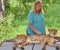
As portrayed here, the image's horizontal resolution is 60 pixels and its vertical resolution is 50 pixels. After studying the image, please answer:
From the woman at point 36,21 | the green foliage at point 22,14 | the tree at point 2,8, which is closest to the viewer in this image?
the woman at point 36,21

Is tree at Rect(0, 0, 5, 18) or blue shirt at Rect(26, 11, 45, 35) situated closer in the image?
blue shirt at Rect(26, 11, 45, 35)

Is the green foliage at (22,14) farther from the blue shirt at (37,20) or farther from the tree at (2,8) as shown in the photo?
the blue shirt at (37,20)

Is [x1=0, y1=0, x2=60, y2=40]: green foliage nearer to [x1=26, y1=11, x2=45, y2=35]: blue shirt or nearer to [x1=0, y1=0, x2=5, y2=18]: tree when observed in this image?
[x1=0, y1=0, x2=5, y2=18]: tree

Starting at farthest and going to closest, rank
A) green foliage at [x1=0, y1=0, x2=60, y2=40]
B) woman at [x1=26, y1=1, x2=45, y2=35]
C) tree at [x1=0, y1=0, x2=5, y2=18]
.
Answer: tree at [x1=0, y1=0, x2=5, y2=18]
green foliage at [x1=0, y1=0, x2=60, y2=40]
woman at [x1=26, y1=1, x2=45, y2=35]

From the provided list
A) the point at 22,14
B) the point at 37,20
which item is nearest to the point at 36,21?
the point at 37,20

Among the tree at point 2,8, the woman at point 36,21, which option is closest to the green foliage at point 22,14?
the tree at point 2,8

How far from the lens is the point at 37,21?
17.2 feet

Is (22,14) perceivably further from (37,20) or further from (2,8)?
(37,20)

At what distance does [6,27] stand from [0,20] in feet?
0.73

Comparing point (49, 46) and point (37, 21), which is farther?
point (37, 21)

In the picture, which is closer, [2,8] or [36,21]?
[36,21]

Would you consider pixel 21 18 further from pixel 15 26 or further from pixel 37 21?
pixel 37 21

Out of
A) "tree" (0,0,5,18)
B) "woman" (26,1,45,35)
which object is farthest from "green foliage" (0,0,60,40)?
"woman" (26,1,45,35)

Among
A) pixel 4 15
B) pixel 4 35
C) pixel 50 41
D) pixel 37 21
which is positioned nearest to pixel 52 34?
pixel 50 41
